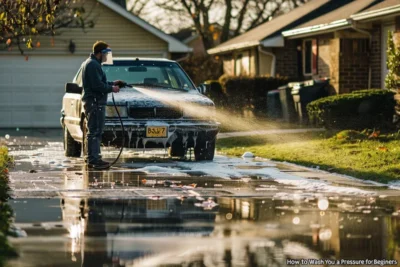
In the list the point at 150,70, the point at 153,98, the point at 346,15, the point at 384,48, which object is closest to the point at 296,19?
the point at 346,15

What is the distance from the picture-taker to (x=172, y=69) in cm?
1834

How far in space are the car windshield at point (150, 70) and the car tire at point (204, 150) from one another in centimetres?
129

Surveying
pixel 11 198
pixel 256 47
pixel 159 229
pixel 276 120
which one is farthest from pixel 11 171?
pixel 256 47

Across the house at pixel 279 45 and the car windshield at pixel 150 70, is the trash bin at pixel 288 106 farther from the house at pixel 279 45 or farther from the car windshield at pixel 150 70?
the car windshield at pixel 150 70

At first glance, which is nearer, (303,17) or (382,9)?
(382,9)

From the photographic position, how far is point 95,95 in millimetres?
15430

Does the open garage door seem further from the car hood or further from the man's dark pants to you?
the man's dark pants

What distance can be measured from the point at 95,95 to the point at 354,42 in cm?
1333

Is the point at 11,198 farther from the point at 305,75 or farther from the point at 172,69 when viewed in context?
the point at 305,75


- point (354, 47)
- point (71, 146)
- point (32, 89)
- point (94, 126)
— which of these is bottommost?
point (32, 89)

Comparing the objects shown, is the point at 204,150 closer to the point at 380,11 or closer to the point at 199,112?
the point at 199,112

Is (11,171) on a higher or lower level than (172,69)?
lower

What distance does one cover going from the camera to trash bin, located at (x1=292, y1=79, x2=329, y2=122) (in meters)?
28.0

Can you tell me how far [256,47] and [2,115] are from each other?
8.66 metres
